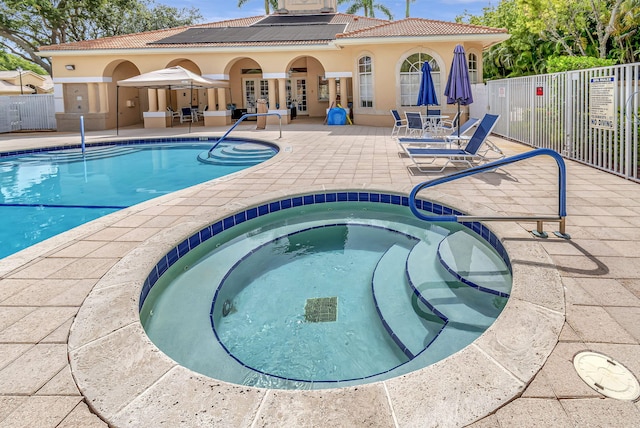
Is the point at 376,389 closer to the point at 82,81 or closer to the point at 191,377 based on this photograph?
the point at 191,377

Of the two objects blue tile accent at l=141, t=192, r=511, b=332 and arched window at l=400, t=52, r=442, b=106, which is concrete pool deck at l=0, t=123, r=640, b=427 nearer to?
blue tile accent at l=141, t=192, r=511, b=332

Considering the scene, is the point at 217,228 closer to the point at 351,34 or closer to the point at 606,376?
the point at 606,376

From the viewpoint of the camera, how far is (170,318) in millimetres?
3752

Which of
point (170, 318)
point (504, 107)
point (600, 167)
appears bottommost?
point (170, 318)

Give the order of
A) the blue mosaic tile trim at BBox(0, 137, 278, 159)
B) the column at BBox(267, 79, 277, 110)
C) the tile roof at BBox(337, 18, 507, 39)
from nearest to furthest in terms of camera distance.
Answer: the blue mosaic tile trim at BBox(0, 137, 278, 159), the tile roof at BBox(337, 18, 507, 39), the column at BBox(267, 79, 277, 110)

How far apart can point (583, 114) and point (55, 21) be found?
29.2m

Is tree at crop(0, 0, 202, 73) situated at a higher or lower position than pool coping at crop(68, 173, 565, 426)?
higher

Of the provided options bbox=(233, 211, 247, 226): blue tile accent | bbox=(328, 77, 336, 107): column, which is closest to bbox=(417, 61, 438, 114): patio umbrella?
bbox=(328, 77, 336, 107): column

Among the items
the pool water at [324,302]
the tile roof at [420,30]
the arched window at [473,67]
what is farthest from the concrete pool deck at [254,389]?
the arched window at [473,67]

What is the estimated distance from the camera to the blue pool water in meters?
6.88

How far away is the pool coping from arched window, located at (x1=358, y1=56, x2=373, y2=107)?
17.2 meters

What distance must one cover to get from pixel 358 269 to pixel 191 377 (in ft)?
8.60

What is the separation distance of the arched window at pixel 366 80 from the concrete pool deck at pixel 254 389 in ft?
47.8

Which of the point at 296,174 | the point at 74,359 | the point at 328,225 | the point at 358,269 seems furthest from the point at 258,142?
the point at 74,359
